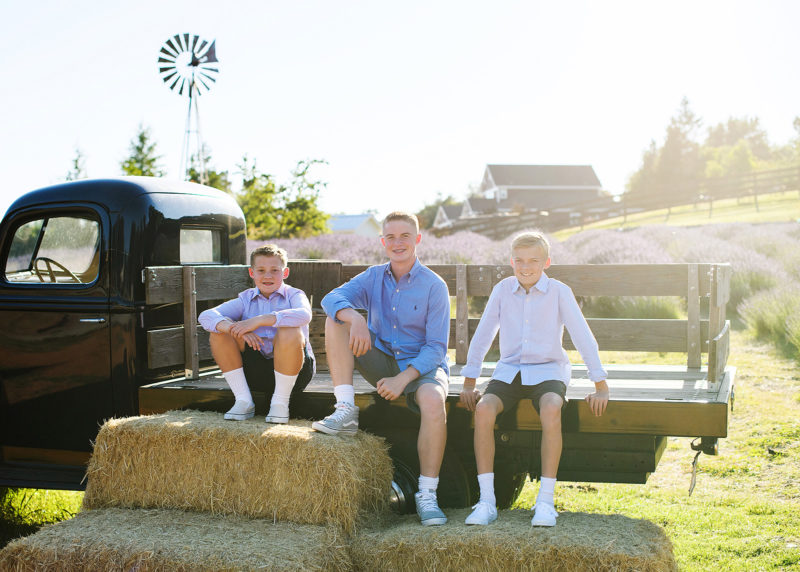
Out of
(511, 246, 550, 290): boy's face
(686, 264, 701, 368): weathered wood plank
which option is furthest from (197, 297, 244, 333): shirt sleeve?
(686, 264, 701, 368): weathered wood plank

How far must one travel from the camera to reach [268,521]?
3.67 metres

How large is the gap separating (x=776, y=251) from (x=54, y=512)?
14731 mm

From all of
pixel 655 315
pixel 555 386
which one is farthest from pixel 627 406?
pixel 655 315

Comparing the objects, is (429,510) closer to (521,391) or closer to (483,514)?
(483,514)

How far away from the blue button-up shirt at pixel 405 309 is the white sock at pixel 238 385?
62 centimetres

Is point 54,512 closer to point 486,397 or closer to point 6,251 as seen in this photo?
point 6,251

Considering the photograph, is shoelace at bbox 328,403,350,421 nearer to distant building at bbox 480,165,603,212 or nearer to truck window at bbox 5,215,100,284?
truck window at bbox 5,215,100,284

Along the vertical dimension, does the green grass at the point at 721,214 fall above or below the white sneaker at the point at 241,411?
above

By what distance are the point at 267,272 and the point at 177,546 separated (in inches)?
60.8

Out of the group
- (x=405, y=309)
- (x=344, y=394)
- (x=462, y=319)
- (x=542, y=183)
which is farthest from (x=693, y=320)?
(x=542, y=183)

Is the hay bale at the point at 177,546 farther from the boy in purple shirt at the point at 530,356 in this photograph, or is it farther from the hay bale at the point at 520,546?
the boy in purple shirt at the point at 530,356

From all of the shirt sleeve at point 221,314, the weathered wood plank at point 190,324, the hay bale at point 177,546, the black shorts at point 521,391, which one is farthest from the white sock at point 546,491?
the weathered wood plank at point 190,324

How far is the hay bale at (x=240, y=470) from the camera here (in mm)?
3588

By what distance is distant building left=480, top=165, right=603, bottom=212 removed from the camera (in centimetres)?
6625
